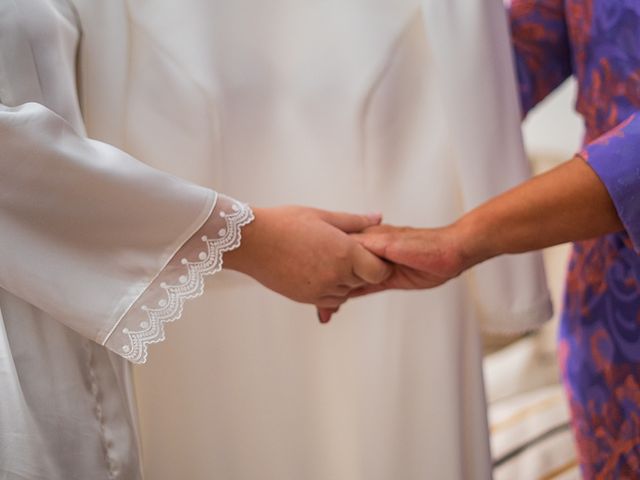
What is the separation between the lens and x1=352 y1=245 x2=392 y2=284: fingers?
3.24 feet

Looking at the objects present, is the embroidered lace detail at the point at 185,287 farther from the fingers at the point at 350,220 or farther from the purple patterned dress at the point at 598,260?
the purple patterned dress at the point at 598,260

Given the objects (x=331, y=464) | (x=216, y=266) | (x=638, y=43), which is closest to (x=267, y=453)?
(x=331, y=464)

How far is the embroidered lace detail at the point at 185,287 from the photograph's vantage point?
808 mm

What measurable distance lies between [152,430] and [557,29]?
76cm

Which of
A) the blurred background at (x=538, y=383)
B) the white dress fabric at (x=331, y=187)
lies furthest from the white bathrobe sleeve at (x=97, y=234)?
the blurred background at (x=538, y=383)

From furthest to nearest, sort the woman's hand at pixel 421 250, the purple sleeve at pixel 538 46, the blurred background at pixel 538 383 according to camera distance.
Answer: the blurred background at pixel 538 383, the purple sleeve at pixel 538 46, the woman's hand at pixel 421 250

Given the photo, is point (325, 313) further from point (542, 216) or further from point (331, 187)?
point (542, 216)

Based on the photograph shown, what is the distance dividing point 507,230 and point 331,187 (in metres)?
0.22

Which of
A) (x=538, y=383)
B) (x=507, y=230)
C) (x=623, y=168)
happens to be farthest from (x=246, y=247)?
(x=538, y=383)

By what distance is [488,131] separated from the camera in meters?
1.04

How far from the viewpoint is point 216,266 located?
0.84 meters

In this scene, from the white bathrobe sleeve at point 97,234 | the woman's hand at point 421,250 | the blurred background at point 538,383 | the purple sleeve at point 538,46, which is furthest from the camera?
the blurred background at point 538,383

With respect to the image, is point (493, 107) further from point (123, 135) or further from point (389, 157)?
point (123, 135)

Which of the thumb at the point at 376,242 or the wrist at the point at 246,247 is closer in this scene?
the wrist at the point at 246,247
